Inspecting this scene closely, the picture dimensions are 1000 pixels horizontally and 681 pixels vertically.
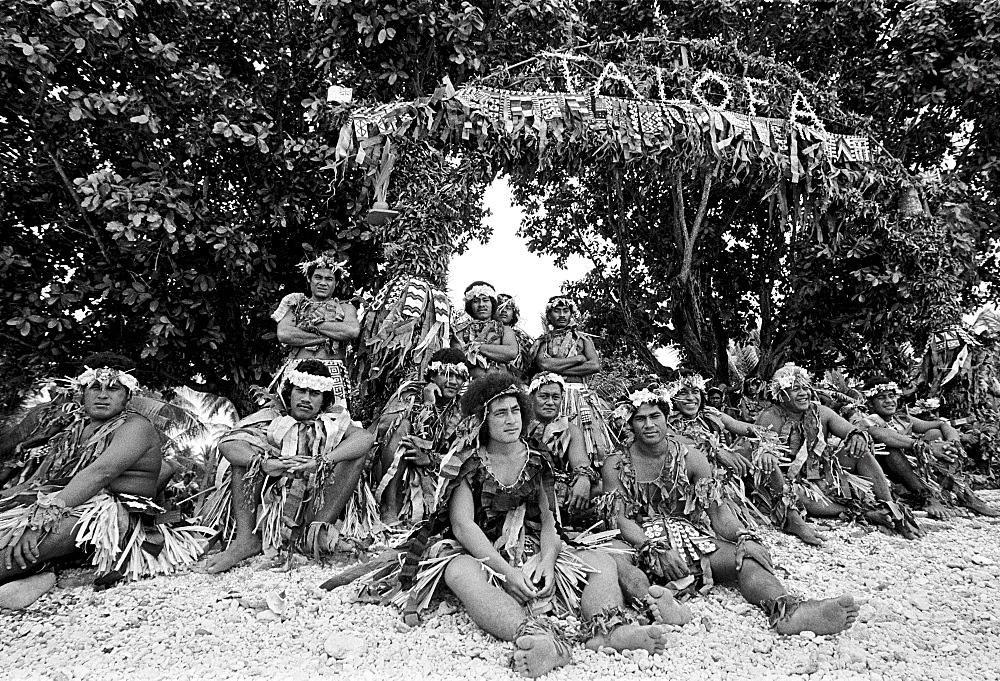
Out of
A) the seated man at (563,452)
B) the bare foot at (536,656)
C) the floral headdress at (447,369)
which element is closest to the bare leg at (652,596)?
the seated man at (563,452)

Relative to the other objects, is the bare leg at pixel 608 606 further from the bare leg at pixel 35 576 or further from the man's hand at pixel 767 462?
the bare leg at pixel 35 576

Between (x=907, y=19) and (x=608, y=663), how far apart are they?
22.5ft

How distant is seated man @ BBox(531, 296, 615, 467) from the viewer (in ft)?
12.7

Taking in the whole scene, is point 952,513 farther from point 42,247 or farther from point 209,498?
point 42,247

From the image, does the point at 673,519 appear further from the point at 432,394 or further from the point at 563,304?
the point at 563,304

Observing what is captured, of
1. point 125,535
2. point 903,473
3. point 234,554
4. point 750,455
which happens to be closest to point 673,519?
point 750,455

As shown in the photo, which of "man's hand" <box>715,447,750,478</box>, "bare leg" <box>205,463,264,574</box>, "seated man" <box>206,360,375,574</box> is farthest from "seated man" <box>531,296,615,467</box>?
"bare leg" <box>205,463,264,574</box>

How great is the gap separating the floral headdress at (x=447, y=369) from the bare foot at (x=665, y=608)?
191 cm

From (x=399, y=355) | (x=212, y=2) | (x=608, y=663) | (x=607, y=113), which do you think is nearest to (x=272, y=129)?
(x=212, y=2)

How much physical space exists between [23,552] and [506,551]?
Result: 1.85 meters

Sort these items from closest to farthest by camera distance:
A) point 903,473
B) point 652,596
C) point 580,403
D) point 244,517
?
point 652,596
point 244,517
point 580,403
point 903,473

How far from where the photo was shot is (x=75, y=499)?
101 inches

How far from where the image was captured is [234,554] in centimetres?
282

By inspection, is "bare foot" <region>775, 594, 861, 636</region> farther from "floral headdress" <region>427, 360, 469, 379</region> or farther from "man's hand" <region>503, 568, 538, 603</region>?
"floral headdress" <region>427, 360, 469, 379</region>
